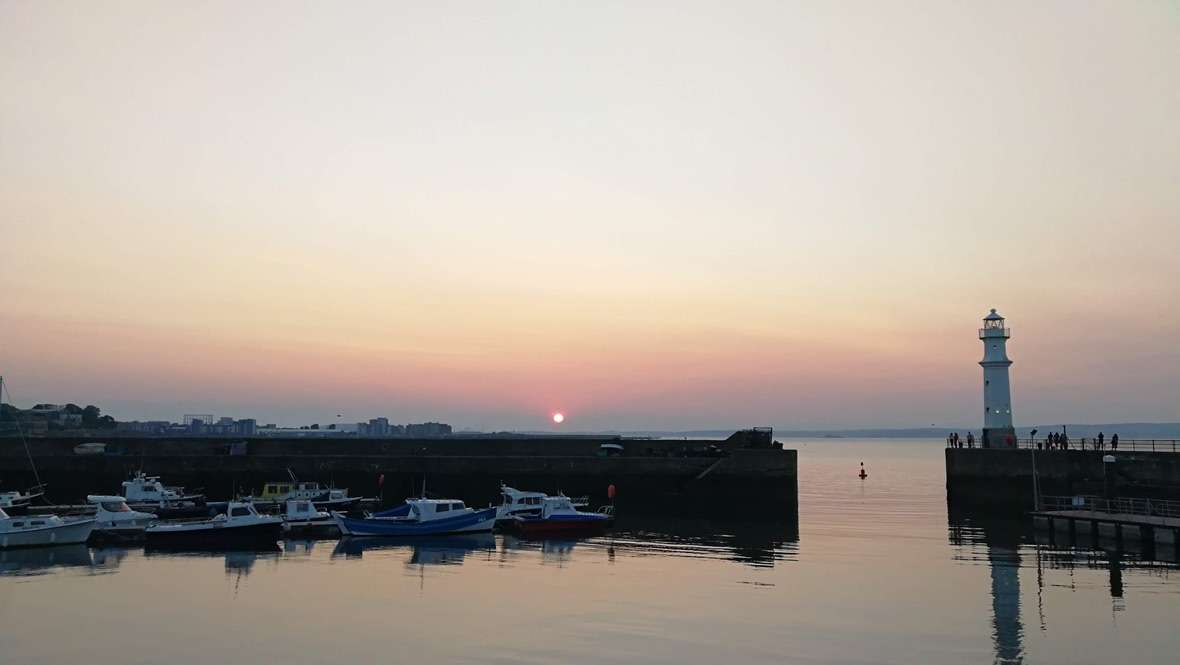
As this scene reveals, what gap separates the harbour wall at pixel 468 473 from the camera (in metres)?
52.2

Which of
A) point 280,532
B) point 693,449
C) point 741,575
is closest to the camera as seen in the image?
point 741,575

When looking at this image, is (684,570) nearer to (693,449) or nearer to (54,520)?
(693,449)

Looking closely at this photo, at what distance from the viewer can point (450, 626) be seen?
25172 millimetres

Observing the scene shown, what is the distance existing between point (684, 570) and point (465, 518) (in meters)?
14.2

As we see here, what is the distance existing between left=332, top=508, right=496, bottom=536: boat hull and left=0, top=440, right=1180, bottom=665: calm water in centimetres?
94

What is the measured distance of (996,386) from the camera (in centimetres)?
5609

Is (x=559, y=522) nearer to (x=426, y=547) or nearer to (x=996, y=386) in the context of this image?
(x=426, y=547)

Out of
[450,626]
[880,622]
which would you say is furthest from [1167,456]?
[450,626]

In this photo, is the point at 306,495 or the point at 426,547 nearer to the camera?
the point at 426,547

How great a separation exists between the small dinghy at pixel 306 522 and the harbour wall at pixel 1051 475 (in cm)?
3450

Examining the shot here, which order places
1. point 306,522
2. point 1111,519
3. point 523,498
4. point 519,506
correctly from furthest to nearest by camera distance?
point 523,498 → point 519,506 → point 306,522 → point 1111,519

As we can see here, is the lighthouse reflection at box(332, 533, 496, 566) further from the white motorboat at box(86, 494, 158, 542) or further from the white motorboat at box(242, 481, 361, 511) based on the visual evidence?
the white motorboat at box(86, 494, 158, 542)

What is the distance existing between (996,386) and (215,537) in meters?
46.9

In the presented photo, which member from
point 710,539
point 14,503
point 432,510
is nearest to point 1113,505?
point 710,539
